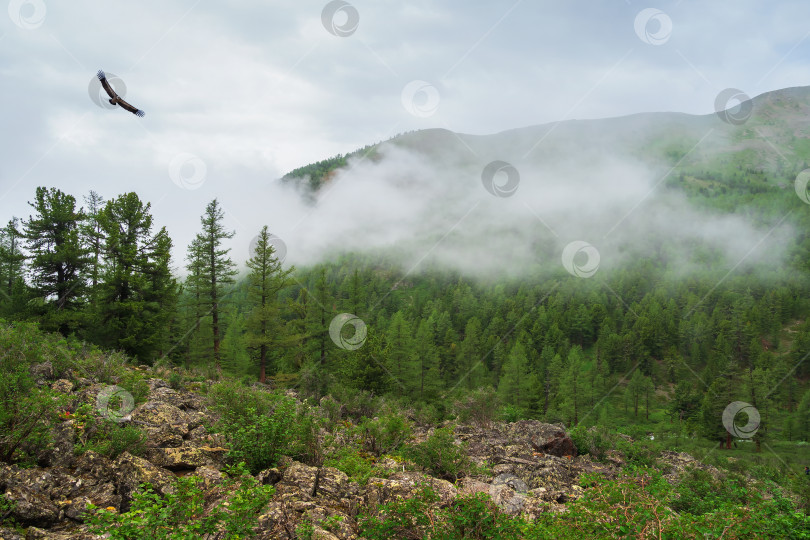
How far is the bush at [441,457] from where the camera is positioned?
1188 cm

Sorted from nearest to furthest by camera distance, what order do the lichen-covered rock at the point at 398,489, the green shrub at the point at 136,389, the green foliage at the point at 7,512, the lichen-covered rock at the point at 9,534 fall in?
the lichen-covered rock at the point at 9,534, the green foliage at the point at 7,512, the lichen-covered rock at the point at 398,489, the green shrub at the point at 136,389

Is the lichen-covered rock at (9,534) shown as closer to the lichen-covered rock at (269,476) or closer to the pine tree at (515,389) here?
the lichen-covered rock at (269,476)

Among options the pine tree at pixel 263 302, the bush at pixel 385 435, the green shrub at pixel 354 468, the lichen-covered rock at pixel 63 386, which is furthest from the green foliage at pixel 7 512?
the pine tree at pixel 263 302

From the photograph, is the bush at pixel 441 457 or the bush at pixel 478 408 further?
the bush at pixel 478 408

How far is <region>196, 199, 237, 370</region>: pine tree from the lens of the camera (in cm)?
3306

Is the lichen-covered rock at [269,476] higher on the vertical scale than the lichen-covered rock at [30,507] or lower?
lower

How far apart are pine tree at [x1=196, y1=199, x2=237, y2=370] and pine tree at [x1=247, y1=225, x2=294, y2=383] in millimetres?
1873

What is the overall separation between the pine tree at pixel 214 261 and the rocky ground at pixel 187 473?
2001 centimetres

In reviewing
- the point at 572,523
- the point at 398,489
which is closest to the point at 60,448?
the point at 398,489

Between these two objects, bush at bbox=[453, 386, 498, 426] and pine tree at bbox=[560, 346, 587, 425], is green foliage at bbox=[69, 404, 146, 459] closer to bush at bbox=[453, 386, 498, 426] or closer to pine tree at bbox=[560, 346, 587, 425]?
bush at bbox=[453, 386, 498, 426]

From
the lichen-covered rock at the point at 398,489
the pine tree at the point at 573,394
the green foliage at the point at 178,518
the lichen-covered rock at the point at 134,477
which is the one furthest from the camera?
the pine tree at the point at 573,394

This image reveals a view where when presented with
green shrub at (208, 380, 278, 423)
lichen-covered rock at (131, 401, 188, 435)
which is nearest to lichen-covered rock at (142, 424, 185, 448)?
lichen-covered rock at (131, 401, 188, 435)

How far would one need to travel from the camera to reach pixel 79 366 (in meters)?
14.3

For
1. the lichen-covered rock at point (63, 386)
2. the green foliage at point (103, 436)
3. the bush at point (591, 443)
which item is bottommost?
the bush at point (591, 443)
